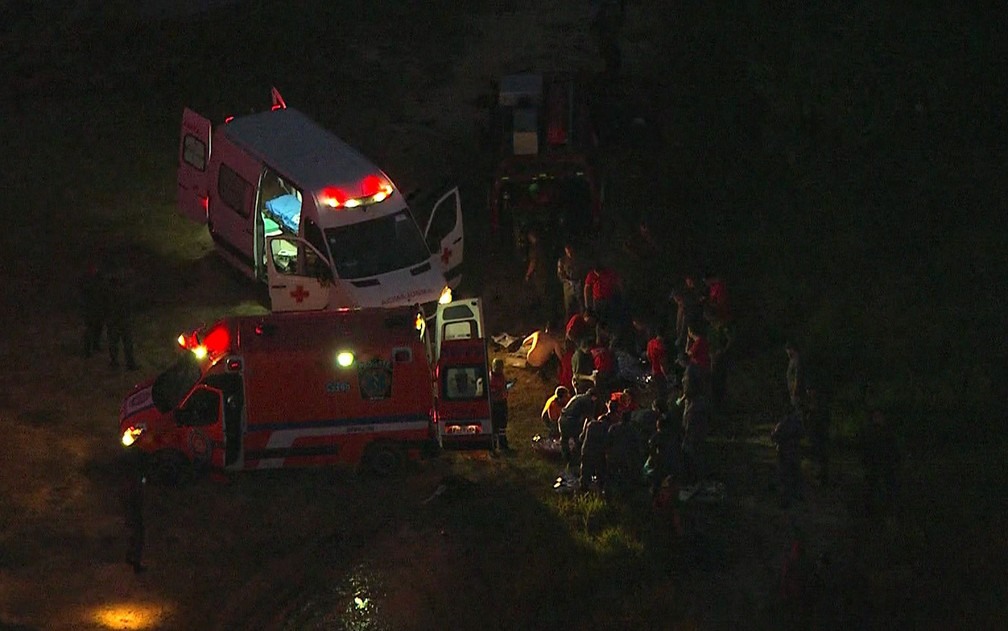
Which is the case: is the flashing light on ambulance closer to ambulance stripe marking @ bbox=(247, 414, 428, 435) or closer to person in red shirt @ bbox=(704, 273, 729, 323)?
ambulance stripe marking @ bbox=(247, 414, 428, 435)

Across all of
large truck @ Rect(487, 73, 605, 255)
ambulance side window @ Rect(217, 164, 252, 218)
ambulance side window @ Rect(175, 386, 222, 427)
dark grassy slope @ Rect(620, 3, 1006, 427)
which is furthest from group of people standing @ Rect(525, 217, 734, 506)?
ambulance side window @ Rect(217, 164, 252, 218)

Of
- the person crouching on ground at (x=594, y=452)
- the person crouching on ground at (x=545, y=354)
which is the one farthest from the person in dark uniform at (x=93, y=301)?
the person crouching on ground at (x=594, y=452)

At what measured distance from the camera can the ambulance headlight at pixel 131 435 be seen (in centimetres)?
1992

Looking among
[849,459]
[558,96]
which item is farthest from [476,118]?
[849,459]

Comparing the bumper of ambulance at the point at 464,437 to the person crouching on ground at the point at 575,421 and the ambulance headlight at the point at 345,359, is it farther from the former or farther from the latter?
the ambulance headlight at the point at 345,359

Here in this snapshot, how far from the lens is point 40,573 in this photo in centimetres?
1797

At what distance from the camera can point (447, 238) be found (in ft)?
79.2

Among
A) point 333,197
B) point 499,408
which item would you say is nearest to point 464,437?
point 499,408

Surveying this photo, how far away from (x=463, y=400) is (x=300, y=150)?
6391mm

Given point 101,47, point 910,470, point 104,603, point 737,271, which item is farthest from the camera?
point 101,47

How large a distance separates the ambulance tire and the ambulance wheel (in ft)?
7.33

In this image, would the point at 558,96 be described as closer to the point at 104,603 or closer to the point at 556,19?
the point at 556,19

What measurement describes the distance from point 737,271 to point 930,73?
4.74 m

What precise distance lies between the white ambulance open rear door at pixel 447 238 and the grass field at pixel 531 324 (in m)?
1.16
